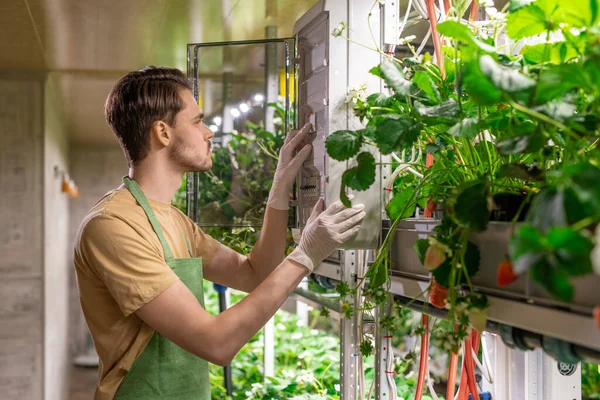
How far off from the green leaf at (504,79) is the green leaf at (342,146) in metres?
0.40

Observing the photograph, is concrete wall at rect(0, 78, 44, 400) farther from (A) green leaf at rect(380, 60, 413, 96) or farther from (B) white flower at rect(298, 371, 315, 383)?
(A) green leaf at rect(380, 60, 413, 96)

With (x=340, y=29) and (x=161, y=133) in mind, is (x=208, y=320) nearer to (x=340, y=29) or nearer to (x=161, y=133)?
(x=161, y=133)

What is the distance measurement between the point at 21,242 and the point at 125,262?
143 inches

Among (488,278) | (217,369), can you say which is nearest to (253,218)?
(488,278)

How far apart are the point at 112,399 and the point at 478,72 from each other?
1.32 metres

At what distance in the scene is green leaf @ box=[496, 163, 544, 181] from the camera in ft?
3.11

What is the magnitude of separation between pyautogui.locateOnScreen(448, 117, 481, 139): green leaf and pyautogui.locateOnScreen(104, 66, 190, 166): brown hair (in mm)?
1020

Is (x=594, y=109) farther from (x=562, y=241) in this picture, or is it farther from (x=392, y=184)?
(x=392, y=184)

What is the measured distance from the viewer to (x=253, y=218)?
2418mm

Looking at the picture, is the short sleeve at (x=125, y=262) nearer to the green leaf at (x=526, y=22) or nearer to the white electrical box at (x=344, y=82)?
the white electrical box at (x=344, y=82)

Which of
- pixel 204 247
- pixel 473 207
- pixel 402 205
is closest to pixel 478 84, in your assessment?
pixel 473 207

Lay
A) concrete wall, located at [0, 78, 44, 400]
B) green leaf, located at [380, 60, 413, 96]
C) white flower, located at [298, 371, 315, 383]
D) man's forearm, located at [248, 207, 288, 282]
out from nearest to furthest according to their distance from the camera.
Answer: green leaf, located at [380, 60, 413, 96], man's forearm, located at [248, 207, 288, 282], white flower, located at [298, 371, 315, 383], concrete wall, located at [0, 78, 44, 400]

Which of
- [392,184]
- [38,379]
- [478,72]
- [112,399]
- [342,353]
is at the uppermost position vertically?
[478,72]

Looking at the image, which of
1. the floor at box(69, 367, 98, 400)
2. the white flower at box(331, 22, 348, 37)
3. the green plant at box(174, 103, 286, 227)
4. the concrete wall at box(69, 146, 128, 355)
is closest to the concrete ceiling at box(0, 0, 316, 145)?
the green plant at box(174, 103, 286, 227)
